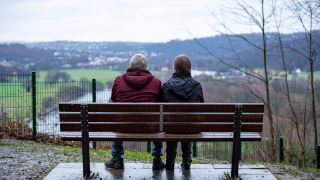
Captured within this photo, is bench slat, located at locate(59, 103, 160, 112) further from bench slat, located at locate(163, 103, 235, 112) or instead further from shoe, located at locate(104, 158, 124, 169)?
shoe, located at locate(104, 158, 124, 169)

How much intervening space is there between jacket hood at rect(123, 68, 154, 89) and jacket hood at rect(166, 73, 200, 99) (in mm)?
287

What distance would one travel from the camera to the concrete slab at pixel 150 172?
7.37m

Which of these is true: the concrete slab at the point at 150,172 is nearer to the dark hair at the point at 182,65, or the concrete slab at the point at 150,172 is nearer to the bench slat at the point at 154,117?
the bench slat at the point at 154,117

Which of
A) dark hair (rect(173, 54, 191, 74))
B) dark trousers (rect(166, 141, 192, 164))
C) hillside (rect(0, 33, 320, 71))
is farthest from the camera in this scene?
hillside (rect(0, 33, 320, 71))

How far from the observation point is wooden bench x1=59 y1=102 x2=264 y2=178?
6.91m

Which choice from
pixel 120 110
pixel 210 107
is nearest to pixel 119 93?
pixel 120 110

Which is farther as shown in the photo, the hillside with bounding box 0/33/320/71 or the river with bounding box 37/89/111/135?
the hillside with bounding box 0/33/320/71

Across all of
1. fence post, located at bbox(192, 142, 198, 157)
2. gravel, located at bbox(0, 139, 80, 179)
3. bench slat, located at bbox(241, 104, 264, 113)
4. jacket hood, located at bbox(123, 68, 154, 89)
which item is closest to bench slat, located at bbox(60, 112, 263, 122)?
bench slat, located at bbox(241, 104, 264, 113)

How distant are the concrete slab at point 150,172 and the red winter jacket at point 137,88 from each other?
98cm

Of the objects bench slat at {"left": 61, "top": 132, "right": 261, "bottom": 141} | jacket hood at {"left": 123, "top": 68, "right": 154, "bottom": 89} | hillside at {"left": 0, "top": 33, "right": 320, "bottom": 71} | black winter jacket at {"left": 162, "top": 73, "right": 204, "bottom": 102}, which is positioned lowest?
bench slat at {"left": 61, "top": 132, "right": 261, "bottom": 141}

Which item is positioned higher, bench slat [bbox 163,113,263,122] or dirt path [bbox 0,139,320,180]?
bench slat [bbox 163,113,263,122]

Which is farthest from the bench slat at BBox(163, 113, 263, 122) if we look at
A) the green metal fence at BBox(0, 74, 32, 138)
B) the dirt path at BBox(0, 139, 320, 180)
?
the green metal fence at BBox(0, 74, 32, 138)

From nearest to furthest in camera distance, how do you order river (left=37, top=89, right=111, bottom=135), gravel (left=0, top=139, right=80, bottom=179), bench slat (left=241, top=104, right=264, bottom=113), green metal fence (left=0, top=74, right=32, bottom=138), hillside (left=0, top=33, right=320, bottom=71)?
bench slat (left=241, top=104, right=264, bottom=113), gravel (left=0, top=139, right=80, bottom=179), green metal fence (left=0, top=74, right=32, bottom=138), river (left=37, top=89, right=111, bottom=135), hillside (left=0, top=33, right=320, bottom=71)

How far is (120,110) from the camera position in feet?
22.7
